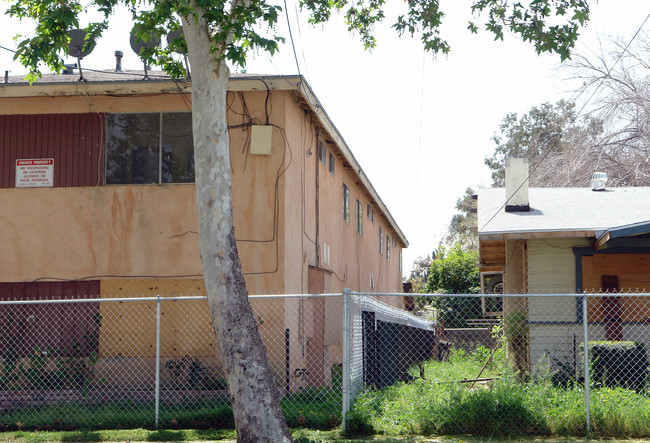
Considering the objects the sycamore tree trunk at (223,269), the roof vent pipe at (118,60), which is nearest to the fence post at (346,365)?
the sycamore tree trunk at (223,269)

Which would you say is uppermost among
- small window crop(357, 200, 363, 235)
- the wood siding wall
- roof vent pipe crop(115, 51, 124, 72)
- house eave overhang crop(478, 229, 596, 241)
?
roof vent pipe crop(115, 51, 124, 72)

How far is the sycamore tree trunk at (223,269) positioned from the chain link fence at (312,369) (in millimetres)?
1577

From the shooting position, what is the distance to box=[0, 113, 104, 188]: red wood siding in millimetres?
12781

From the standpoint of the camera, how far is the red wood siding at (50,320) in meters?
12.3

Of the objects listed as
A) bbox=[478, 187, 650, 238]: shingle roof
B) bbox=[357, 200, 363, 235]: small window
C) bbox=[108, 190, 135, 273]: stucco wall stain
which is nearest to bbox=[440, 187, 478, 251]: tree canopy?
bbox=[357, 200, 363, 235]: small window

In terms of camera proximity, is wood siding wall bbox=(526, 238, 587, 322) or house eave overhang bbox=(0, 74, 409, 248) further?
wood siding wall bbox=(526, 238, 587, 322)

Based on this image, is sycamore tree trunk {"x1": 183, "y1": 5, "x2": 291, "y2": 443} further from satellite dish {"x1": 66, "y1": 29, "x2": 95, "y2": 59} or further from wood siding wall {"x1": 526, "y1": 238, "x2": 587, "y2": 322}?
wood siding wall {"x1": 526, "y1": 238, "x2": 587, "y2": 322}

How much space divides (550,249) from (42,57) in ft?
27.8

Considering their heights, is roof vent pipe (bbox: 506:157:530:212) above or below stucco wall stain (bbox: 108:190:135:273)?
above

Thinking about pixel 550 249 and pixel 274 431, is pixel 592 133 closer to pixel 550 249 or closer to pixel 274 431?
pixel 550 249

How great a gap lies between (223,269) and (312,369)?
692 centimetres

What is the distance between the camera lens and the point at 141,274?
12484mm

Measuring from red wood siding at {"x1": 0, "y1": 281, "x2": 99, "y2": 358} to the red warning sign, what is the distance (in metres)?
1.71

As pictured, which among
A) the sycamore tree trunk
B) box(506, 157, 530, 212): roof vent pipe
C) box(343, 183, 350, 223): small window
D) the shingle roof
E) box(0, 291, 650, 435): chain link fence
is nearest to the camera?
the sycamore tree trunk
